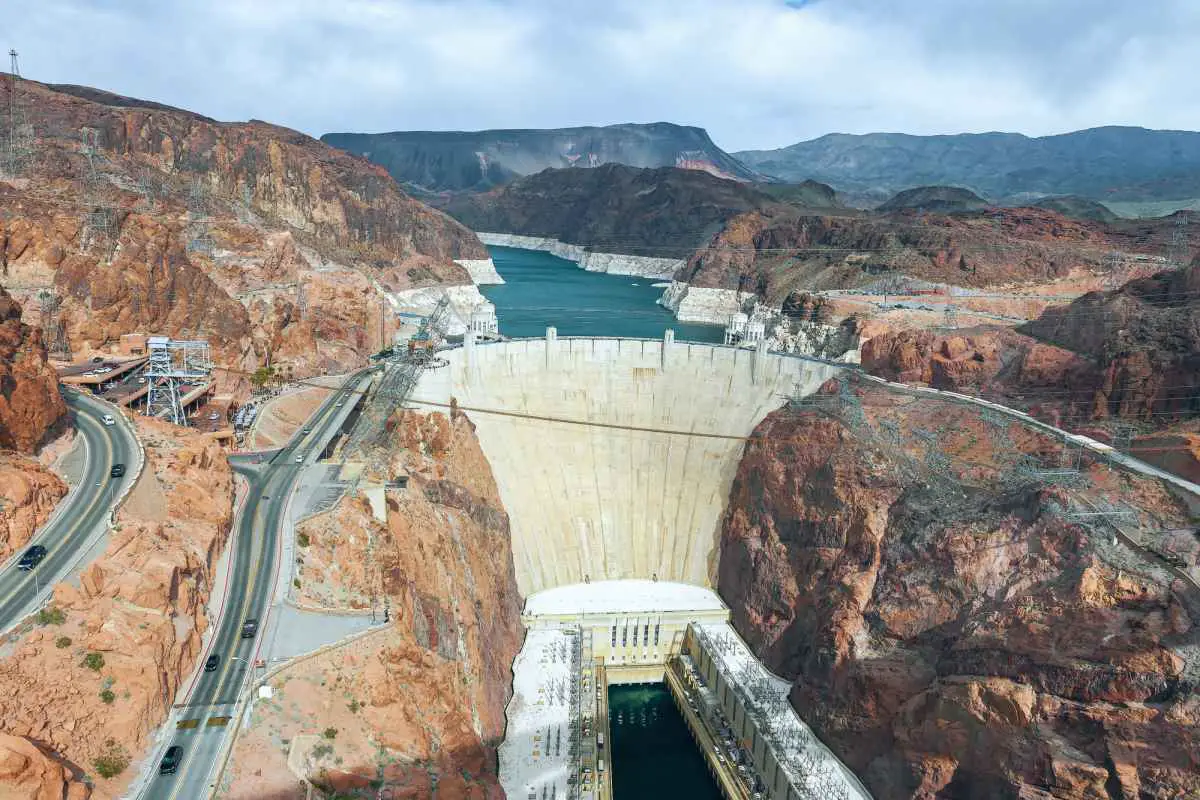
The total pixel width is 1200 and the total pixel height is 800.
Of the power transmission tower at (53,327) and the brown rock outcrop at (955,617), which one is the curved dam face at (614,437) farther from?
the power transmission tower at (53,327)

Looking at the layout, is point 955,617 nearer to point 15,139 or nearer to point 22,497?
point 22,497

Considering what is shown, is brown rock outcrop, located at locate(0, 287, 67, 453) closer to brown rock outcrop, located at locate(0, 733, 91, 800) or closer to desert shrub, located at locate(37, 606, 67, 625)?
desert shrub, located at locate(37, 606, 67, 625)

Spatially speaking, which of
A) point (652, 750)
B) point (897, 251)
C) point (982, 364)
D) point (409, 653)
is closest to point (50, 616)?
point (409, 653)

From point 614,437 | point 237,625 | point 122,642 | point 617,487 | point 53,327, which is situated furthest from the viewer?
point 614,437

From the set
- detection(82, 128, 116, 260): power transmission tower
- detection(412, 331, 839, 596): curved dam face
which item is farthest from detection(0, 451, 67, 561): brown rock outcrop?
detection(82, 128, 116, 260): power transmission tower

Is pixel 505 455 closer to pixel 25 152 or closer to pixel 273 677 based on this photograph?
pixel 273 677

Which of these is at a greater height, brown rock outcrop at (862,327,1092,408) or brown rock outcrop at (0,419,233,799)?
brown rock outcrop at (862,327,1092,408)
